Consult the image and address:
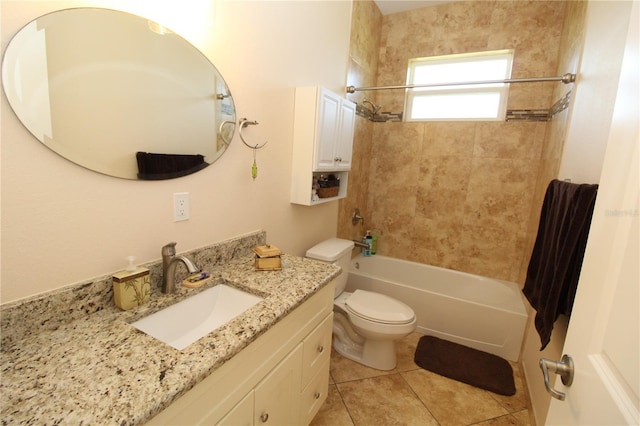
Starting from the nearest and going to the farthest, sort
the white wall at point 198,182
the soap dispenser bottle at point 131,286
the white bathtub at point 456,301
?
the white wall at point 198,182
the soap dispenser bottle at point 131,286
the white bathtub at point 456,301

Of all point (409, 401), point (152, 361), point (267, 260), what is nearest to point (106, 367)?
point (152, 361)

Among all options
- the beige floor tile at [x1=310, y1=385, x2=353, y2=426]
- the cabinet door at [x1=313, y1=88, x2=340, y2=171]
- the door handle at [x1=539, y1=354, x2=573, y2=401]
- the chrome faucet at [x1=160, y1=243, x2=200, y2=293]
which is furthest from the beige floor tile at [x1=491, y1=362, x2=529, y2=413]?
the chrome faucet at [x1=160, y1=243, x2=200, y2=293]

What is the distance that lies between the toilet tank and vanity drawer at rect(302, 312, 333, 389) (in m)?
0.54

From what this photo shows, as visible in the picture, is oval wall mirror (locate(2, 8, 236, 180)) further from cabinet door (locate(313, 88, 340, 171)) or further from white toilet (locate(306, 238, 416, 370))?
white toilet (locate(306, 238, 416, 370))

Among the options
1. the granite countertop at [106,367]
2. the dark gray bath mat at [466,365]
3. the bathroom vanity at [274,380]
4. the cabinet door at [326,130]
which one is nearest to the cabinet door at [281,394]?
the bathroom vanity at [274,380]

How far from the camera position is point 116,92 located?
3.15 feet

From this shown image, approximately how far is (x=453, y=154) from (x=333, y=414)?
2312 mm

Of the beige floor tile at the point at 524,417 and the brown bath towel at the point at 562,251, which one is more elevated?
the brown bath towel at the point at 562,251

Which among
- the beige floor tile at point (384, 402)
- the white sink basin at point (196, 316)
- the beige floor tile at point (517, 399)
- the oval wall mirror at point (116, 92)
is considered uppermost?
the oval wall mirror at point (116, 92)

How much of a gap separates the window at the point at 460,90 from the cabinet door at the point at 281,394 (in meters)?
2.49

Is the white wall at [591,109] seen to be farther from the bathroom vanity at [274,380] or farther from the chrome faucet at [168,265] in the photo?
the chrome faucet at [168,265]

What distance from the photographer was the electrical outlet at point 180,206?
3.92 ft

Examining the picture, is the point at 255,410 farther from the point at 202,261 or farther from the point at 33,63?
the point at 33,63

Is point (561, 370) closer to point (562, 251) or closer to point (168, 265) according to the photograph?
point (562, 251)
